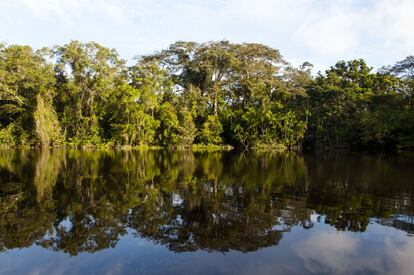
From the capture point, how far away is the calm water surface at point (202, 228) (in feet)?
23.8

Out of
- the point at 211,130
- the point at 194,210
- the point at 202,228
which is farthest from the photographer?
the point at 211,130

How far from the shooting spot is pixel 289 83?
5212 centimetres

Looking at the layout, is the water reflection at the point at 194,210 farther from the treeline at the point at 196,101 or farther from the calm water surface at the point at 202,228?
the treeline at the point at 196,101

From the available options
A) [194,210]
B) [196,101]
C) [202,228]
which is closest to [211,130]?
[196,101]

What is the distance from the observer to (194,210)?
36.5 feet

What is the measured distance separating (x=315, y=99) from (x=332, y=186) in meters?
37.6

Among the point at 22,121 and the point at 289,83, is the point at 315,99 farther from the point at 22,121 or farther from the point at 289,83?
the point at 22,121

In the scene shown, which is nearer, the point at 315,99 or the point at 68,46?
the point at 68,46

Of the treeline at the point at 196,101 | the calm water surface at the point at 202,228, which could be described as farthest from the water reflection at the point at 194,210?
the treeline at the point at 196,101

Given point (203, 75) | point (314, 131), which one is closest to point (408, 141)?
point (314, 131)

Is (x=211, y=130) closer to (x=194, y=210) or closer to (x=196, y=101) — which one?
(x=196, y=101)

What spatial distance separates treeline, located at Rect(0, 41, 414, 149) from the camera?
44438 millimetres

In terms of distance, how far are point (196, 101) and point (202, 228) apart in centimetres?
4131

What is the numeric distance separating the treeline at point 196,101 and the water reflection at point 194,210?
94.2 ft
